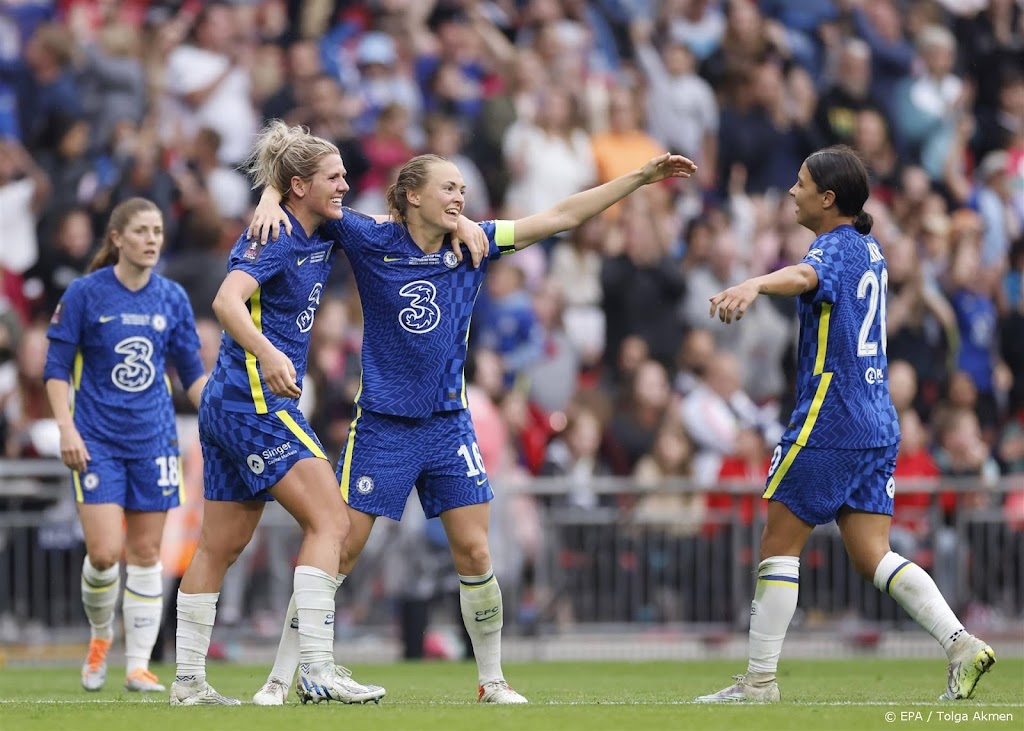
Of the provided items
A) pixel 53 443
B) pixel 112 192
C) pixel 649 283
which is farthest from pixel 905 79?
pixel 53 443

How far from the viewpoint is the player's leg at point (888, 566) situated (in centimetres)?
840

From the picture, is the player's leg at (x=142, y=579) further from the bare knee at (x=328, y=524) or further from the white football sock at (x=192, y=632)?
the bare knee at (x=328, y=524)

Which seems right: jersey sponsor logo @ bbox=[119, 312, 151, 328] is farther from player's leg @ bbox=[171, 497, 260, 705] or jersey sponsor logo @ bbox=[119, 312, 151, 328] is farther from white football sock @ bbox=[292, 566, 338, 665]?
white football sock @ bbox=[292, 566, 338, 665]

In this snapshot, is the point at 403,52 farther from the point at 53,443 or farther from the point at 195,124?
the point at 53,443

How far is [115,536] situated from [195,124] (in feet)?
26.2

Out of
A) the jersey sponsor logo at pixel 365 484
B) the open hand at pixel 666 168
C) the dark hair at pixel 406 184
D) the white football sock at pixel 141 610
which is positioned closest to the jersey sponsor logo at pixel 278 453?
the jersey sponsor logo at pixel 365 484

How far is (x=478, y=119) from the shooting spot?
18797 mm

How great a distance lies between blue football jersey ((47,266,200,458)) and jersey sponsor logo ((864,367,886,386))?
4.18 m

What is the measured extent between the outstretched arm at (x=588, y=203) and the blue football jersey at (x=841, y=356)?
0.78 meters

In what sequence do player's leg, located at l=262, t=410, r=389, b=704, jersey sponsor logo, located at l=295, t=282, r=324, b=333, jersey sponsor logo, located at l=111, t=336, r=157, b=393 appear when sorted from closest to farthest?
player's leg, located at l=262, t=410, r=389, b=704, jersey sponsor logo, located at l=295, t=282, r=324, b=333, jersey sponsor logo, located at l=111, t=336, r=157, b=393

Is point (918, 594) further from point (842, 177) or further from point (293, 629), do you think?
point (293, 629)

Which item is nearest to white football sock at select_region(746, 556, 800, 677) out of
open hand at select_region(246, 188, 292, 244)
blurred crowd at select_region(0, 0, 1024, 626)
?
open hand at select_region(246, 188, 292, 244)

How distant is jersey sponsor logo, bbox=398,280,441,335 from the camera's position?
8.37m

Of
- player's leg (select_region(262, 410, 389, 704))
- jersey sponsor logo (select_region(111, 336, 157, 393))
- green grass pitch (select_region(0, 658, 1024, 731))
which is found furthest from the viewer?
jersey sponsor logo (select_region(111, 336, 157, 393))
